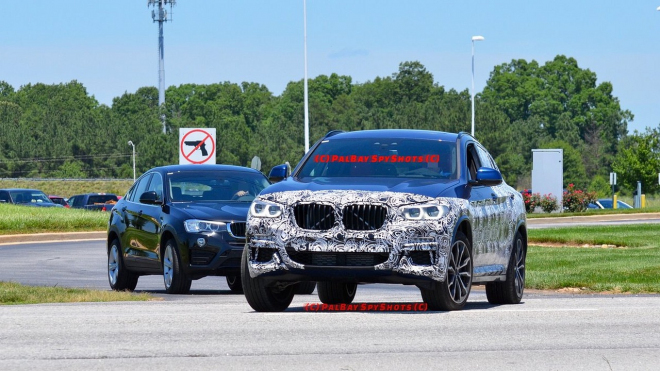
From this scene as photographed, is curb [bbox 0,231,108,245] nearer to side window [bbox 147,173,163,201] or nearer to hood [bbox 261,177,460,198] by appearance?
side window [bbox 147,173,163,201]

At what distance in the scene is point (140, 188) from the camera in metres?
17.9

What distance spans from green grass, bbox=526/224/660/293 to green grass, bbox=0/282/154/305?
612 cm

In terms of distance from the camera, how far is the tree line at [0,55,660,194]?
389 feet

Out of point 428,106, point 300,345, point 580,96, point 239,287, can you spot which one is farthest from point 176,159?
point 300,345

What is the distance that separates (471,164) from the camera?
12.7 meters

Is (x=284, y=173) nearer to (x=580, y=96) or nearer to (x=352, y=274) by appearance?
(x=352, y=274)

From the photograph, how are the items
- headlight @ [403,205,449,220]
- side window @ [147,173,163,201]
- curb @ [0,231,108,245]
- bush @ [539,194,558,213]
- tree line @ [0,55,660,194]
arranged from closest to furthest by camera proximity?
1. headlight @ [403,205,449,220]
2. side window @ [147,173,163,201]
3. curb @ [0,231,108,245]
4. bush @ [539,194,558,213]
5. tree line @ [0,55,660,194]

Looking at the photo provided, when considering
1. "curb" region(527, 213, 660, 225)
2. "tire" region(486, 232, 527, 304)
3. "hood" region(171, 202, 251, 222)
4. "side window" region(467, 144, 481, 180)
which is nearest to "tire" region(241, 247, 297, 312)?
"side window" region(467, 144, 481, 180)

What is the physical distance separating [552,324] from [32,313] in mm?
4757

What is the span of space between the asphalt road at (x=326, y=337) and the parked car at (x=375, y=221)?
37 centimetres

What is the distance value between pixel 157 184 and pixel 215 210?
59.0 inches

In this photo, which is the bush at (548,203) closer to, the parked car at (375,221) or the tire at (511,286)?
the tire at (511,286)

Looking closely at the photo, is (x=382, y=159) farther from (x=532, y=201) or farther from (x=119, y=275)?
(x=532, y=201)

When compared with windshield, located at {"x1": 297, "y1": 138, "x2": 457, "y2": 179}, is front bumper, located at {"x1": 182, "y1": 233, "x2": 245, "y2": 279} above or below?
below
